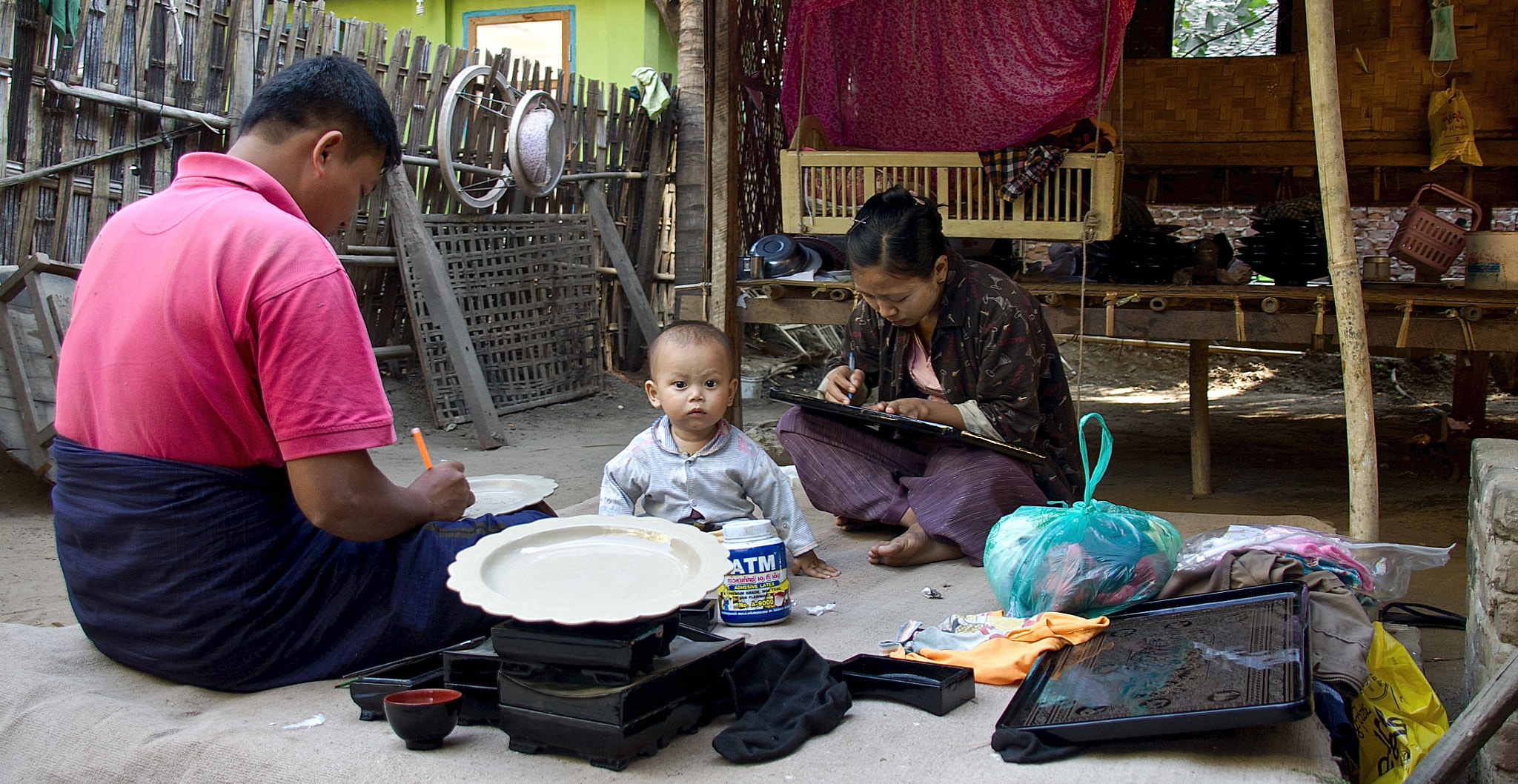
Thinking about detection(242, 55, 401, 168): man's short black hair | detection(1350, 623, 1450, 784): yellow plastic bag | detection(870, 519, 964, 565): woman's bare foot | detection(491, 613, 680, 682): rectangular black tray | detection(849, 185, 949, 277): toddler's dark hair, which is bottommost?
detection(1350, 623, 1450, 784): yellow plastic bag

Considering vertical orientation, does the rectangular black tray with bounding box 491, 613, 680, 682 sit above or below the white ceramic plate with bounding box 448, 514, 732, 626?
below

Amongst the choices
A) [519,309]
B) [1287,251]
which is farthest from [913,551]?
[519,309]

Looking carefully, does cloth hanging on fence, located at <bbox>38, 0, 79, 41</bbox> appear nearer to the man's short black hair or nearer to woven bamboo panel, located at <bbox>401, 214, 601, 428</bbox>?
woven bamboo panel, located at <bbox>401, 214, 601, 428</bbox>

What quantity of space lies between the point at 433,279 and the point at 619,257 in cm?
148

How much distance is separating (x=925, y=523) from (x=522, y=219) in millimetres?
4639

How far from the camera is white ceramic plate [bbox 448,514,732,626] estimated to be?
1.53m

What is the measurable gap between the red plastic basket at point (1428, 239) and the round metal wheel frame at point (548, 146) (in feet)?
15.1

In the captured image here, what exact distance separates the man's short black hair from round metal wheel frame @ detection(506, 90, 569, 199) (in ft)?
15.1

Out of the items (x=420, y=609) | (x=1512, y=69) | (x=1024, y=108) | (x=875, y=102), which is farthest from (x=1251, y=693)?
(x=1512, y=69)

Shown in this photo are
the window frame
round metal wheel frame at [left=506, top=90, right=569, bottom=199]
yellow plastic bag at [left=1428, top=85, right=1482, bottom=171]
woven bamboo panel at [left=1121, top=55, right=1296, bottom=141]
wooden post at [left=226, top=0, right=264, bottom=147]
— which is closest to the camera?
yellow plastic bag at [left=1428, top=85, right=1482, bottom=171]

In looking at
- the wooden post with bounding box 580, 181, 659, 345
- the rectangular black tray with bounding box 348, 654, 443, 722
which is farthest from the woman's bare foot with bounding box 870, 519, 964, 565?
the wooden post with bounding box 580, 181, 659, 345

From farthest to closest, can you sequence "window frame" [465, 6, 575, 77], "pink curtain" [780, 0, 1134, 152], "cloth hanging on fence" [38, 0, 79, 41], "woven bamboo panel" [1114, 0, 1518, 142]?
1. "window frame" [465, 6, 575, 77]
2. "woven bamboo panel" [1114, 0, 1518, 142]
3. "cloth hanging on fence" [38, 0, 79, 41]
4. "pink curtain" [780, 0, 1134, 152]

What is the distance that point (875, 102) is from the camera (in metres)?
5.05

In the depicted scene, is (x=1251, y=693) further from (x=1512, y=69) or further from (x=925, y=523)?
(x=1512, y=69)
